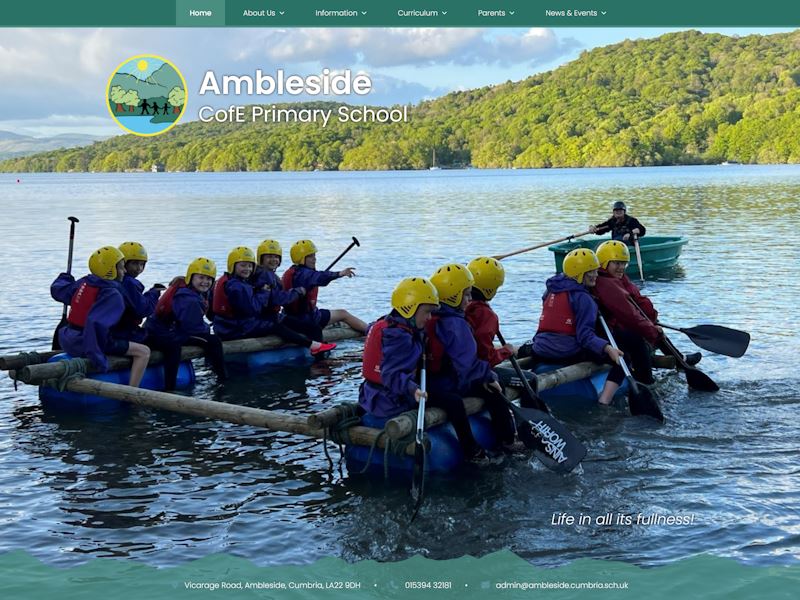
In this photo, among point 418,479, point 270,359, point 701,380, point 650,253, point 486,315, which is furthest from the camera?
point 650,253

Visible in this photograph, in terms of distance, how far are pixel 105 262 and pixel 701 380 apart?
24.5 ft

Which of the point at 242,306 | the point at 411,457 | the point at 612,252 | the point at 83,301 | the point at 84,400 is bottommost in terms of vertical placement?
the point at 84,400

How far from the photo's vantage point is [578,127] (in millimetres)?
101562

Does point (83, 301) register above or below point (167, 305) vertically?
above

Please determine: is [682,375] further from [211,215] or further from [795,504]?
[211,215]

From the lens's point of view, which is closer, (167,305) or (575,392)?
(575,392)

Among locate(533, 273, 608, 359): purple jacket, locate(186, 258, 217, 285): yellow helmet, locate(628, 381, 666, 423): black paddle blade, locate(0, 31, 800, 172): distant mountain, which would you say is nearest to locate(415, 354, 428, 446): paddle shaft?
locate(533, 273, 608, 359): purple jacket

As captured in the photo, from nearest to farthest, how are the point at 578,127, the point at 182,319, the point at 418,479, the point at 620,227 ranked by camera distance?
the point at 418,479 → the point at 182,319 → the point at 620,227 → the point at 578,127

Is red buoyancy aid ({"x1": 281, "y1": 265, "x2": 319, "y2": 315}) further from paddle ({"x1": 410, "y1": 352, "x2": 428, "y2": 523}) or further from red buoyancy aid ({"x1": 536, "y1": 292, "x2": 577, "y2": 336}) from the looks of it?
paddle ({"x1": 410, "y1": 352, "x2": 428, "y2": 523})

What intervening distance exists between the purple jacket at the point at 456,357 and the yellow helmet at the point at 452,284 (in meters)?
0.08

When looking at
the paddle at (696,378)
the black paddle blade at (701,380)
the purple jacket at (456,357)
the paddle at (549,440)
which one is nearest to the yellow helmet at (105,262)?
the purple jacket at (456,357)

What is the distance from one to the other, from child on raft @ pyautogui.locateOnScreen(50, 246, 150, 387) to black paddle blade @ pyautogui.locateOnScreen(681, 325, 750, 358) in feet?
23.8

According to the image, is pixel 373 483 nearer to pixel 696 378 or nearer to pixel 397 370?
pixel 397 370

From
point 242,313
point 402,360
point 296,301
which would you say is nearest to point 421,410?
point 402,360
